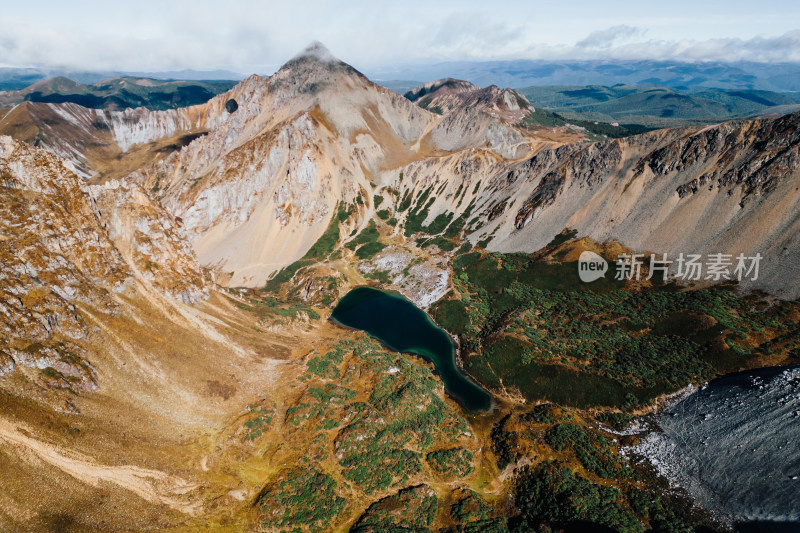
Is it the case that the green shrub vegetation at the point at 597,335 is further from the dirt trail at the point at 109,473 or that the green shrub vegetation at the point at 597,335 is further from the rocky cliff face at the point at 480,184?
the dirt trail at the point at 109,473

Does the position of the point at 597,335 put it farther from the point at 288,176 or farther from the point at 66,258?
the point at 288,176

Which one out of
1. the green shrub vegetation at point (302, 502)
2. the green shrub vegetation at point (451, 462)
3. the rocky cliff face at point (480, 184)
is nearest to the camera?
the green shrub vegetation at point (302, 502)

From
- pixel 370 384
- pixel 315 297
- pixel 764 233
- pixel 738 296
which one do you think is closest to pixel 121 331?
pixel 370 384

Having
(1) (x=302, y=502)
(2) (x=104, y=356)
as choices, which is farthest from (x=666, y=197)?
(2) (x=104, y=356)

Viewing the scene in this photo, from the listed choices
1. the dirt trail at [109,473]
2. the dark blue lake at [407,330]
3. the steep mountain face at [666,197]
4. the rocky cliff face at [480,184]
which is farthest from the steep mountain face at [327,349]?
the dark blue lake at [407,330]

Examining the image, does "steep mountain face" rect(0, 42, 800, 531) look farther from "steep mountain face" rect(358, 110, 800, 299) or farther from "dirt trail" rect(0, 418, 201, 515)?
"steep mountain face" rect(358, 110, 800, 299)
